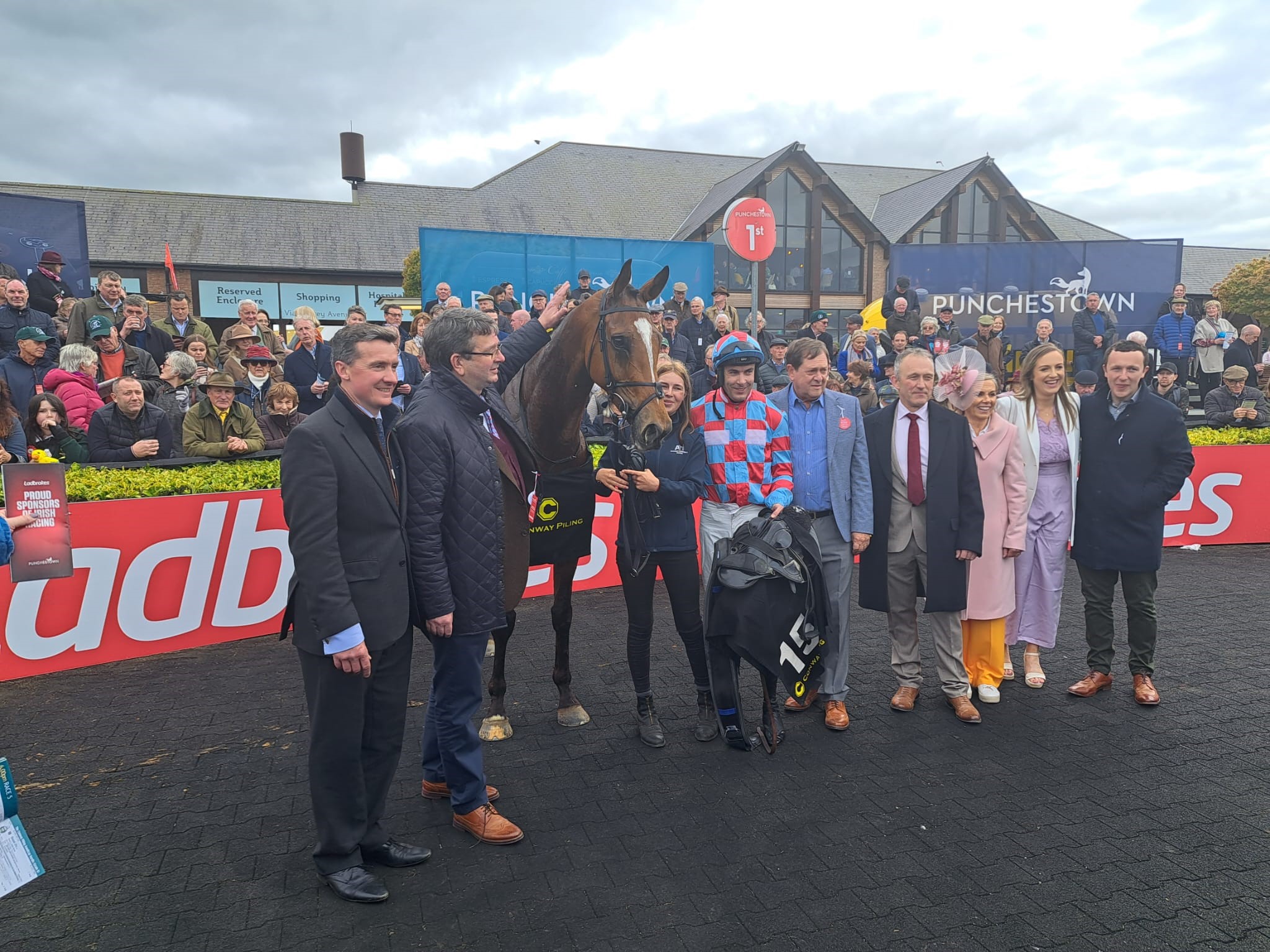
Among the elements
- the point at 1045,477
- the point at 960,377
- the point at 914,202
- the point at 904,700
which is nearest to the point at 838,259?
the point at 914,202

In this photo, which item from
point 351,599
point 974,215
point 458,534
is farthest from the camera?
point 974,215

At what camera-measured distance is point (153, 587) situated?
5793 millimetres

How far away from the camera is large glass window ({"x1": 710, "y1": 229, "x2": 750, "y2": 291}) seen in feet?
94.4

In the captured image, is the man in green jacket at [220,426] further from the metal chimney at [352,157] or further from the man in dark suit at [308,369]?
the metal chimney at [352,157]

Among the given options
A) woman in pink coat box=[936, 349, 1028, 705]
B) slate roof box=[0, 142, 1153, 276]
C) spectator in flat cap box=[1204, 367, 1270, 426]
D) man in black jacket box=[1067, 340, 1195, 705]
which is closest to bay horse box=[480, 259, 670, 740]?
woman in pink coat box=[936, 349, 1028, 705]

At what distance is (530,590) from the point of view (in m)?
7.30

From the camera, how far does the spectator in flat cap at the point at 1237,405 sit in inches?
367

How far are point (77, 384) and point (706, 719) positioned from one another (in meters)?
6.61

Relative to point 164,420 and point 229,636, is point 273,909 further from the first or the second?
point 164,420

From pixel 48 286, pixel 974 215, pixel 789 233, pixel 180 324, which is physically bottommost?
pixel 180 324

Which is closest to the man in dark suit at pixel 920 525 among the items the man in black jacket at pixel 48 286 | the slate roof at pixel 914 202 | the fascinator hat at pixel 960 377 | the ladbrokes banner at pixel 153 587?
the fascinator hat at pixel 960 377

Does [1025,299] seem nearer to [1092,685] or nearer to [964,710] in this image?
[1092,685]

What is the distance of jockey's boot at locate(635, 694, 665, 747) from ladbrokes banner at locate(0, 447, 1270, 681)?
3.38 meters

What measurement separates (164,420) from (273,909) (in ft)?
17.0
